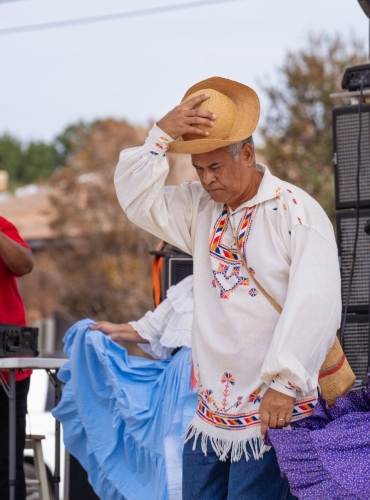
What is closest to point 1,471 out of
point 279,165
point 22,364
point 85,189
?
point 22,364

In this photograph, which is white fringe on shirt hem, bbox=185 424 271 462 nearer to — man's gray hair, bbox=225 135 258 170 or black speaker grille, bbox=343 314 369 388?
man's gray hair, bbox=225 135 258 170

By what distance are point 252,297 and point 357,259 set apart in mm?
1815

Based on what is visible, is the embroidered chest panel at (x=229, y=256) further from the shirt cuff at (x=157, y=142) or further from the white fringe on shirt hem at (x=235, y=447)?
the white fringe on shirt hem at (x=235, y=447)

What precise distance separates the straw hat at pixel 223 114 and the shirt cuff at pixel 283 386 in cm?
81

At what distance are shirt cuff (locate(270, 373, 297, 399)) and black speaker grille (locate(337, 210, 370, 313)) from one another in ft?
6.32

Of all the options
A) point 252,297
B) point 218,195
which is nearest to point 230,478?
point 252,297

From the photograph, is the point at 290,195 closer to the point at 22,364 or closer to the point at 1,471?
the point at 22,364

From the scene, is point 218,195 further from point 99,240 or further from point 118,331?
point 99,240

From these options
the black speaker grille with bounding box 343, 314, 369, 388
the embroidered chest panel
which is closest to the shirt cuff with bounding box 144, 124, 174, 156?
the embroidered chest panel

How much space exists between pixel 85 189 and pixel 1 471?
15308 mm

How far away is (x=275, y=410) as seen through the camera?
2.58 metres

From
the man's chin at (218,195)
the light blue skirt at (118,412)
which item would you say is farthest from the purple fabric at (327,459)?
the light blue skirt at (118,412)

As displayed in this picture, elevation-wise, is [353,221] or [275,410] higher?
[353,221]

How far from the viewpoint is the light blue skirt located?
3.87m
